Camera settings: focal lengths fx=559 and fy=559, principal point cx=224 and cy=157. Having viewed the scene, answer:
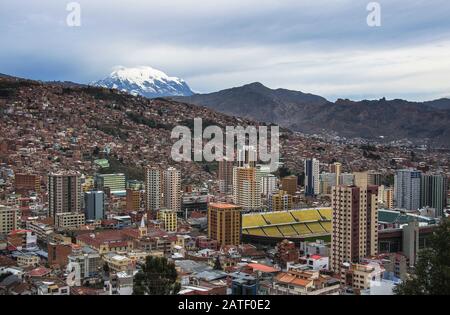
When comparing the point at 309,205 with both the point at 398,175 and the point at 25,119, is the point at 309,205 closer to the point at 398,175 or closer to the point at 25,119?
the point at 398,175

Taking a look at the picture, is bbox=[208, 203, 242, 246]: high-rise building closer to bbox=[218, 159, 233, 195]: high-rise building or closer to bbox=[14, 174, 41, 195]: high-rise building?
bbox=[218, 159, 233, 195]: high-rise building

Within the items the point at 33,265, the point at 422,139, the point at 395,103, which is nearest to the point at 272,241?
the point at 33,265

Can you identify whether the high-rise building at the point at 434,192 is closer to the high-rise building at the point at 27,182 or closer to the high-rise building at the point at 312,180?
the high-rise building at the point at 312,180

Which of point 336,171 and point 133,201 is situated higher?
point 336,171

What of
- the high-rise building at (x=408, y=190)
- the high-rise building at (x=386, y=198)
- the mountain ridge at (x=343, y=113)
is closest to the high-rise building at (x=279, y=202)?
the high-rise building at (x=386, y=198)

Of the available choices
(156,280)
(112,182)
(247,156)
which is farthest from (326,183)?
(156,280)

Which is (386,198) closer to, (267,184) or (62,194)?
(267,184)
